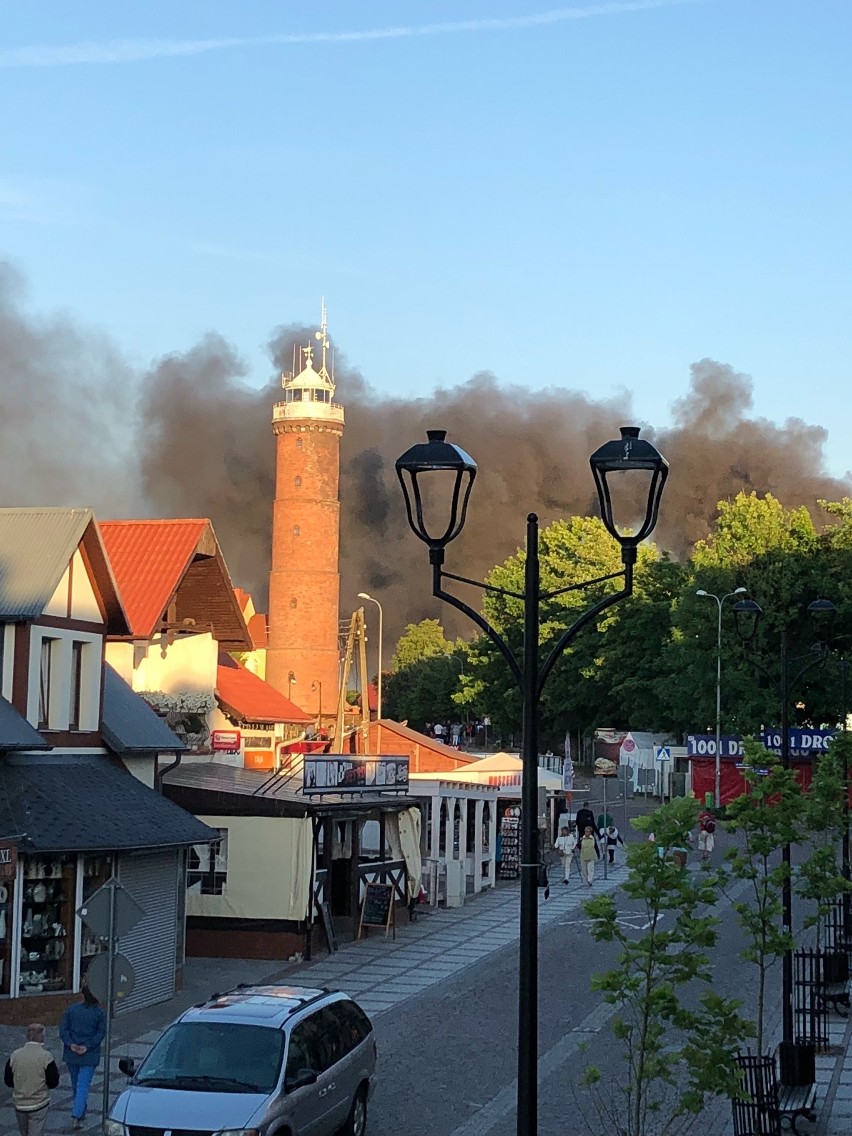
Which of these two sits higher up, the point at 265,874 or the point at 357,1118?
the point at 265,874

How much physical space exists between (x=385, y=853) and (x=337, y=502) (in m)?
57.7

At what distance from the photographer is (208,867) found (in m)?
27.2

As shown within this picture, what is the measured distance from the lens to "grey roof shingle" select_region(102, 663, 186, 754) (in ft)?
81.0

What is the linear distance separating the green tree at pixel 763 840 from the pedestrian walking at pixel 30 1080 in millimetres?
6136

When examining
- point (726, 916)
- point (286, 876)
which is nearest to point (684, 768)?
point (726, 916)

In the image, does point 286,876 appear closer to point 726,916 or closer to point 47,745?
point 47,745

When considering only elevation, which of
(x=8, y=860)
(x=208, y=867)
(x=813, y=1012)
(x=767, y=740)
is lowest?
(x=813, y=1012)

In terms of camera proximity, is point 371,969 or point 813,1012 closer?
point 813,1012

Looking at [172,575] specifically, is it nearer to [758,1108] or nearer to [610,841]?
[610,841]

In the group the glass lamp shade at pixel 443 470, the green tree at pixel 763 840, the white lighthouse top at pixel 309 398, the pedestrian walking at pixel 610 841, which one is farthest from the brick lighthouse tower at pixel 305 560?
the glass lamp shade at pixel 443 470

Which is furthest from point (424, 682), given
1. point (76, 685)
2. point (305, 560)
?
point (76, 685)

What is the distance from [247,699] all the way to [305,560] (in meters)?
35.5

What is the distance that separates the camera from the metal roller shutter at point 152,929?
21.9m

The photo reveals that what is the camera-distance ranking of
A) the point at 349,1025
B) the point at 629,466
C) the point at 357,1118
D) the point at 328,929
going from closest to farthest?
1. the point at 629,466
2. the point at 357,1118
3. the point at 349,1025
4. the point at 328,929
